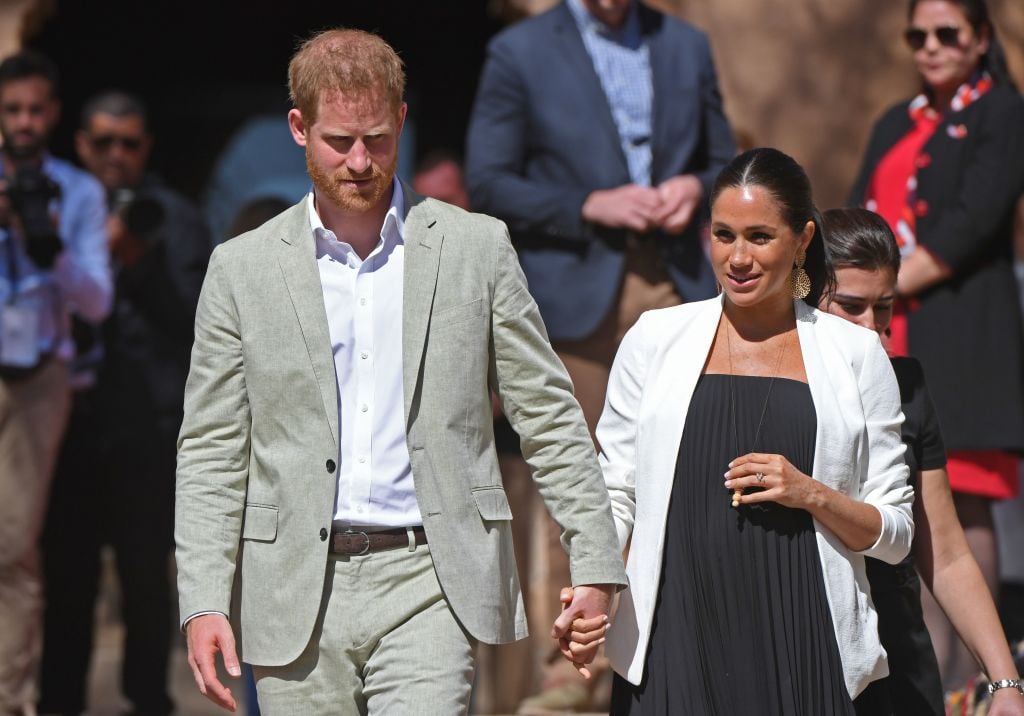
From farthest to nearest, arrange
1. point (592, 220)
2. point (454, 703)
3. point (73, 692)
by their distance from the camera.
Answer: point (73, 692) < point (592, 220) < point (454, 703)

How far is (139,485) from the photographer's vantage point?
22.1 ft

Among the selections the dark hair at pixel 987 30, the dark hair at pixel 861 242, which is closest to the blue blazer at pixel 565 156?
the dark hair at pixel 987 30

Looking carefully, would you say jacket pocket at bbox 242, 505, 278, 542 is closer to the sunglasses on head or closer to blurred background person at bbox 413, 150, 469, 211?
the sunglasses on head

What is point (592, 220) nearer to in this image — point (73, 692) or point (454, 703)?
point (454, 703)

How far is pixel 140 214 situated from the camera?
669 centimetres

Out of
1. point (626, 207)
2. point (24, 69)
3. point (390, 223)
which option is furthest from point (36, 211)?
point (390, 223)

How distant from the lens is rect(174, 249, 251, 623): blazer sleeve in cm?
356

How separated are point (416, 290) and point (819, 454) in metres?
0.91

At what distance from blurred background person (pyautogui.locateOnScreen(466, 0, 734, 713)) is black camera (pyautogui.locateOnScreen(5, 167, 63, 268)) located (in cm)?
148

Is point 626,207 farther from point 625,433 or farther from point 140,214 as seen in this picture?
point 140,214

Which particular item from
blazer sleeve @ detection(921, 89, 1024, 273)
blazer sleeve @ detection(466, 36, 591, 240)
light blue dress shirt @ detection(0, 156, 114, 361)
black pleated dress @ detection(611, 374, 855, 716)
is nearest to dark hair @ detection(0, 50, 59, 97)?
light blue dress shirt @ detection(0, 156, 114, 361)

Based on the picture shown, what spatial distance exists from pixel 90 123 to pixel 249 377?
12.3 feet

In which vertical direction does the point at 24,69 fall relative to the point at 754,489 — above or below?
above

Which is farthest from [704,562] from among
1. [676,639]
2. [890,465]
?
[890,465]
